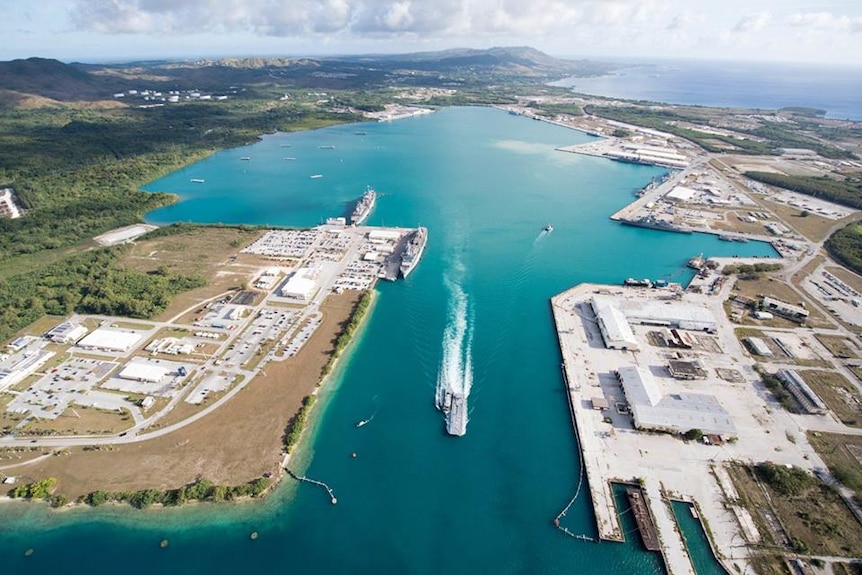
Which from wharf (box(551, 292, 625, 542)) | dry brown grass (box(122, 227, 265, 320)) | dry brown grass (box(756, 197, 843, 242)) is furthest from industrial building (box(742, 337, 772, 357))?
dry brown grass (box(122, 227, 265, 320))

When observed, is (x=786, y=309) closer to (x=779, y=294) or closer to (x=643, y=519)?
(x=779, y=294)

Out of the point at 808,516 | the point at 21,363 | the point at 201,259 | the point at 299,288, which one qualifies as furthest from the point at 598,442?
the point at 201,259

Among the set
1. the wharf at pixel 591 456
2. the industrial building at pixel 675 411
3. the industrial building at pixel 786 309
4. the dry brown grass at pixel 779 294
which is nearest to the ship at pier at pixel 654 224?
the dry brown grass at pixel 779 294

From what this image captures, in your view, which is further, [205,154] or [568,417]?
[205,154]

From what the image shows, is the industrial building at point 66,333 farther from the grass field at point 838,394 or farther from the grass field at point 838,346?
the grass field at point 838,346

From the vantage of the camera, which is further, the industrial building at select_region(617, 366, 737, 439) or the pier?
the industrial building at select_region(617, 366, 737, 439)

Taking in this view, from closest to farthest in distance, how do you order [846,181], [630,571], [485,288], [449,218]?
[630,571]
[485,288]
[449,218]
[846,181]

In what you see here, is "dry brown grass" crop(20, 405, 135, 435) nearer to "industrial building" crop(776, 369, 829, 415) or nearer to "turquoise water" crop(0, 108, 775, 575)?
"turquoise water" crop(0, 108, 775, 575)

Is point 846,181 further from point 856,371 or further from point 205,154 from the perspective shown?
point 205,154

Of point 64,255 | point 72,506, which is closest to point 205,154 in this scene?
point 64,255
